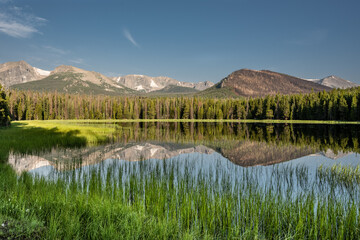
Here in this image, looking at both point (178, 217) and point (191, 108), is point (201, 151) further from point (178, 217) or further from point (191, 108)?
point (191, 108)

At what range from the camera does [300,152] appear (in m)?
23.3

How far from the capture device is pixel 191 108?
132m

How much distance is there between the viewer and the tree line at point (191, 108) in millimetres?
99500

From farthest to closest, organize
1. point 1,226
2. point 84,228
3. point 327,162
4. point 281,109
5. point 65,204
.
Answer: point 281,109, point 327,162, point 65,204, point 84,228, point 1,226

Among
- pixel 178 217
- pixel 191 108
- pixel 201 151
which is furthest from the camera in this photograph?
pixel 191 108

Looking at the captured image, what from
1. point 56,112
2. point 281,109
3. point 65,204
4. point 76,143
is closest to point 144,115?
point 56,112

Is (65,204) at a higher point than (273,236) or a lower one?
higher

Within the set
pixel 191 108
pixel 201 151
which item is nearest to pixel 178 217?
pixel 201 151

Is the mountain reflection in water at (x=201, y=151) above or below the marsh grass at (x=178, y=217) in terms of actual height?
below

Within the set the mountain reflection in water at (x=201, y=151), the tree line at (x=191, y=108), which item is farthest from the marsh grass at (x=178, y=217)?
the tree line at (x=191, y=108)

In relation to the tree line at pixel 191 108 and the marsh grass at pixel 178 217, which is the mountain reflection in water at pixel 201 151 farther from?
the tree line at pixel 191 108

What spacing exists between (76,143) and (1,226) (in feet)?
76.6

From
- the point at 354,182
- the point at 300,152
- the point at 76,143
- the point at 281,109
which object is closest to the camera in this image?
the point at 354,182

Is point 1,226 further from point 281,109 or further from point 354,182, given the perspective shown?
point 281,109
